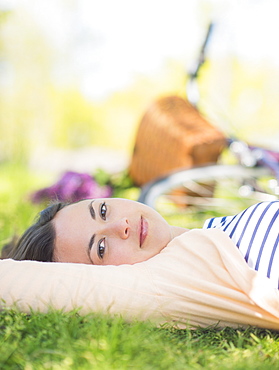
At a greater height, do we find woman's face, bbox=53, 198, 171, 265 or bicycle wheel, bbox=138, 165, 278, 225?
woman's face, bbox=53, 198, 171, 265

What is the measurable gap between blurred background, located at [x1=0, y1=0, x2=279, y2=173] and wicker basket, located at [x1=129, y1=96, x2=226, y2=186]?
290cm

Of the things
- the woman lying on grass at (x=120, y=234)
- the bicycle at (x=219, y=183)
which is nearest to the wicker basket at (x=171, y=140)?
the bicycle at (x=219, y=183)

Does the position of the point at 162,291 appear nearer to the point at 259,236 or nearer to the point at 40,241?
the point at 259,236

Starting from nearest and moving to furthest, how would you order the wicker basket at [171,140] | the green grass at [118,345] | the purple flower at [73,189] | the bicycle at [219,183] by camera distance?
the green grass at [118,345]
the bicycle at [219,183]
the wicker basket at [171,140]
the purple flower at [73,189]

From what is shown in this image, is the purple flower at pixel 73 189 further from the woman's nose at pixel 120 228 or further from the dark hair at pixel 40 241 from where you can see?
the woman's nose at pixel 120 228

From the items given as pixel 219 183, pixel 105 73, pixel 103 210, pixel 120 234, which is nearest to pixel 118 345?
pixel 120 234

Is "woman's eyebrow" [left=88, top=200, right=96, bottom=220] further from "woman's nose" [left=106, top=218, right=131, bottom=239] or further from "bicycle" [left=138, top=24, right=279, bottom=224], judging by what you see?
"bicycle" [left=138, top=24, right=279, bottom=224]

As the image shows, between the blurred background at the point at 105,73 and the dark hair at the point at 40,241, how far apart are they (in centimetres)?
511

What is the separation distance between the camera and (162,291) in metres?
1.42

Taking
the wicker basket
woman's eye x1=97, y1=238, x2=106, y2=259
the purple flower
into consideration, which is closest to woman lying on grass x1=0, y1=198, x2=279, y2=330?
woman's eye x1=97, y1=238, x2=106, y2=259

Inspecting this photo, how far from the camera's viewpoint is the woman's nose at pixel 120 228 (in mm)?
1590

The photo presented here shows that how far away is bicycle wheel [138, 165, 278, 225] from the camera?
3.06 metres

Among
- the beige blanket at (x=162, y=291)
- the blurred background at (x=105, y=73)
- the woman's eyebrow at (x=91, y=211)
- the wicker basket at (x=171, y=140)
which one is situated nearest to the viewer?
the beige blanket at (x=162, y=291)

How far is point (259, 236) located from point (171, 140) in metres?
2.21
